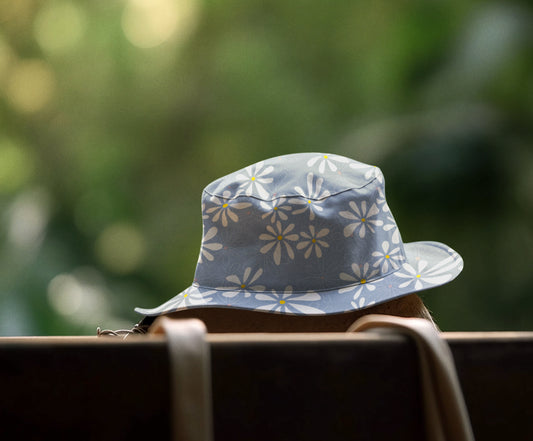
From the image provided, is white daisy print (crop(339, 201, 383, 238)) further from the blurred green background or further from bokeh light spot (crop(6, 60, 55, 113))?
bokeh light spot (crop(6, 60, 55, 113))

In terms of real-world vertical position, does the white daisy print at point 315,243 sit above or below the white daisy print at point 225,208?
below

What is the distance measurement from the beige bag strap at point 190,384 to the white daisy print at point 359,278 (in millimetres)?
247

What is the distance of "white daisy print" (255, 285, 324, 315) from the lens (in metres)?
0.45

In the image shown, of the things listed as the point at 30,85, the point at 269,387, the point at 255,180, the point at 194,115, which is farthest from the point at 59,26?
the point at 269,387

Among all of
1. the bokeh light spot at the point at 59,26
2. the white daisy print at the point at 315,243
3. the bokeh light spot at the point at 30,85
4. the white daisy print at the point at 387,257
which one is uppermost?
the bokeh light spot at the point at 59,26

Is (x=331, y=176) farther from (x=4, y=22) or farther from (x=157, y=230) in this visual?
(x=4, y=22)

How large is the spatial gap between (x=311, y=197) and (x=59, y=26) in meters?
1.50

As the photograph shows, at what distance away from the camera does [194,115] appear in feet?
5.64

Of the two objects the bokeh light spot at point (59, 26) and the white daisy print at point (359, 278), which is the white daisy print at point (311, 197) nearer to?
the white daisy print at point (359, 278)

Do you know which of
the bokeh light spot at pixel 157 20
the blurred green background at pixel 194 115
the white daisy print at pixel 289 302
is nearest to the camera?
the white daisy print at pixel 289 302

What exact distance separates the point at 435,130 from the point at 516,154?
210mm

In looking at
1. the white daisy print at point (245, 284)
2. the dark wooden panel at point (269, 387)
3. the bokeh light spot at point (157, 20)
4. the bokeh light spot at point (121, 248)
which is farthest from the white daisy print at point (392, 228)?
the bokeh light spot at point (157, 20)

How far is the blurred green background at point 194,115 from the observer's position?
1.64m

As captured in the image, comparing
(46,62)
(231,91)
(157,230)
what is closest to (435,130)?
(231,91)
